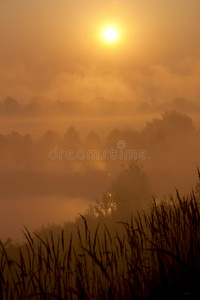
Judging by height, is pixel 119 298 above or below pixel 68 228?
below

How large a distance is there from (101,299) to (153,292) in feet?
2.42

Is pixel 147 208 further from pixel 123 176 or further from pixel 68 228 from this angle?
pixel 68 228

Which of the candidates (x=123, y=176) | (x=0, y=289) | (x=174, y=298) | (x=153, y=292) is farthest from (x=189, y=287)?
(x=123, y=176)

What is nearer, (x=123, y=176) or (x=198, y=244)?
(x=198, y=244)

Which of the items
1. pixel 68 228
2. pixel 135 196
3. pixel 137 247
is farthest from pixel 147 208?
pixel 137 247

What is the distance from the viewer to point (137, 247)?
5918 mm

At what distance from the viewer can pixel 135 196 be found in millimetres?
62625

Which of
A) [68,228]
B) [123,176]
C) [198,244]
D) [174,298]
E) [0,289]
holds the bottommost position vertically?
[174,298]

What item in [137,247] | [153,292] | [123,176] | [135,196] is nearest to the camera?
[153,292]

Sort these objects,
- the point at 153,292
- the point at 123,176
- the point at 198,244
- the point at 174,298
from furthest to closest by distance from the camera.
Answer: the point at 123,176
the point at 198,244
the point at 153,292
the point at 174,298

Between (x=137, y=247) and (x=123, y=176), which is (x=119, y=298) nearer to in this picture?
(x=137, y=247)

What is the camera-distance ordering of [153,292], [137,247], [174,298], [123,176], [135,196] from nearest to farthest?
[174,298] < [153,292] < [137,247] < [135,196] < [123,176]

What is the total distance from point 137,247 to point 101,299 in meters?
1.20

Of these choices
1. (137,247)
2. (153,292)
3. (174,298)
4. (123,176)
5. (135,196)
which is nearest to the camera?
(174,298)
